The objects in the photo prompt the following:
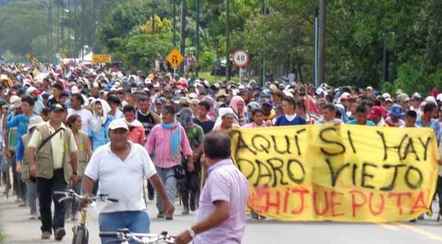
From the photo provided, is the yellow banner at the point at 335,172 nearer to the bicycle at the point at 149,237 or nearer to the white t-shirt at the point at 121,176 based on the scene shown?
the white t-shirt at the point at 121,176

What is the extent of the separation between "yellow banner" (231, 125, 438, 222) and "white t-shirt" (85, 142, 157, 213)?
24.0ft

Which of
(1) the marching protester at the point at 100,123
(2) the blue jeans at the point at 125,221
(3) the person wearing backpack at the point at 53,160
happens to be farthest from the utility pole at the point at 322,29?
(2) the blue jeans at the point at 125,221

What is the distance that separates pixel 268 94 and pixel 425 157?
12959 millimetres

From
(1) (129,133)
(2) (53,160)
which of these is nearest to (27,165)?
(2) (53,160)

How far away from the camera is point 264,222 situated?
1964 cm

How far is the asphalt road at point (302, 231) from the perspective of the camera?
17.4 metres

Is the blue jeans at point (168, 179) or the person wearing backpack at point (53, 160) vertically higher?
the person wearing backpack at point (53, 160)

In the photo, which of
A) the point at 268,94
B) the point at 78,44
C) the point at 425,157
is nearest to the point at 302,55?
the point at 268,94

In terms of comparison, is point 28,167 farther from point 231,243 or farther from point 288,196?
point 231,243

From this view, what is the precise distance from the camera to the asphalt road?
17406 millimetres

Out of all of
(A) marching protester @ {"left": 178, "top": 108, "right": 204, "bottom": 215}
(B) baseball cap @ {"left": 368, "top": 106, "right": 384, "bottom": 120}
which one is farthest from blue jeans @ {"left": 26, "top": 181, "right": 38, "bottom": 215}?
(B) baseball cap @ {"left": 368, "top": 106, "right": 384, "bottom": 120}

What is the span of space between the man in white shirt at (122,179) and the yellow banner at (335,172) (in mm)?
7302

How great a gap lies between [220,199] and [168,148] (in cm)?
1083

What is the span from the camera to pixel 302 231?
18.4 metres
